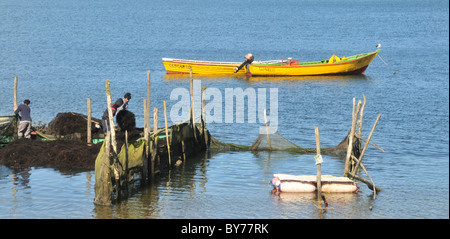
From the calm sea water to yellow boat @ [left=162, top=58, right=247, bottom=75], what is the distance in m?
0.75

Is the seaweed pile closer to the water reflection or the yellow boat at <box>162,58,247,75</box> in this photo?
the yellow boat at <box>162,58,247,75</box>

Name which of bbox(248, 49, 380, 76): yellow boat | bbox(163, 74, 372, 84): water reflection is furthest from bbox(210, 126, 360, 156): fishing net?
bbox(248, 49, 380, 76): yellow boat

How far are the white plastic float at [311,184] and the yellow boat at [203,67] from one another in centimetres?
2926

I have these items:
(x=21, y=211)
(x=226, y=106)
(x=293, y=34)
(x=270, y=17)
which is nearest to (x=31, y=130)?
(x=21, y=211)

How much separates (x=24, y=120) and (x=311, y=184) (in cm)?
1055

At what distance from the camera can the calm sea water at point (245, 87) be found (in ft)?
58.4

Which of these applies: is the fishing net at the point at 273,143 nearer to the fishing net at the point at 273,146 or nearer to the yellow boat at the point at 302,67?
the fishing net at the point at 273,146

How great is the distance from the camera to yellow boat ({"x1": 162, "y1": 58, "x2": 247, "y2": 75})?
48000 millimetres

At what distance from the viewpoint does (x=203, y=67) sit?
47.9 metres

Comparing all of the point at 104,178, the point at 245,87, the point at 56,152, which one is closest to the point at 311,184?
the point at 104,178

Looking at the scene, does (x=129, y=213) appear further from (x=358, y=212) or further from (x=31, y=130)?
(x=31, y=130)

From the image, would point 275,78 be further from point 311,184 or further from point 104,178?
A: point 104,178

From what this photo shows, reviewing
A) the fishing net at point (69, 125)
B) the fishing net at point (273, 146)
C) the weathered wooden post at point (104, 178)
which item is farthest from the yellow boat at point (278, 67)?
the weathered wooden post at point (104, 178)

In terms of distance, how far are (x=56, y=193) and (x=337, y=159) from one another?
10525 millimetres
